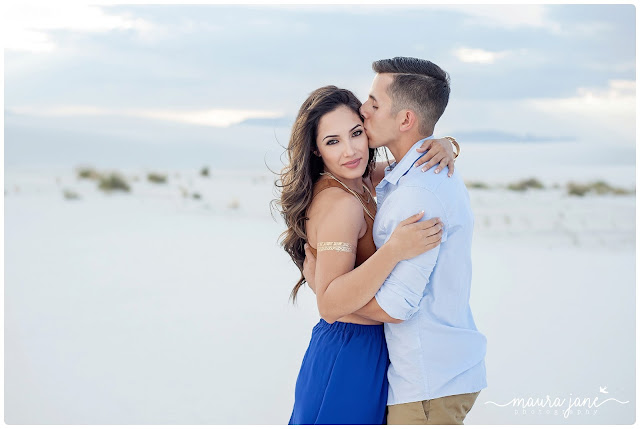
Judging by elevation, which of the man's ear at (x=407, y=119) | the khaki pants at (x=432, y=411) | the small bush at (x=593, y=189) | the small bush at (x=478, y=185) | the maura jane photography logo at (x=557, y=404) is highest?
the man's ear at (x=407, y=119)

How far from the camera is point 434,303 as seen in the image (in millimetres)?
2205

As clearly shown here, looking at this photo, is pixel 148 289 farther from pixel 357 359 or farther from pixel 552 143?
pixel 552 143

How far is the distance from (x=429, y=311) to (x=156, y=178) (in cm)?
1496

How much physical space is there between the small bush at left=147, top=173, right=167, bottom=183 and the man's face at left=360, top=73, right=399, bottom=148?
14.4 meters

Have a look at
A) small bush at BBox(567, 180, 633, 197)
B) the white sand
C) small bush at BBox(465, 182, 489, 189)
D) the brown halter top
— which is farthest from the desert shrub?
the brown halter top

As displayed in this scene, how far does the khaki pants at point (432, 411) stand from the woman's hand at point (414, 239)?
50 cm

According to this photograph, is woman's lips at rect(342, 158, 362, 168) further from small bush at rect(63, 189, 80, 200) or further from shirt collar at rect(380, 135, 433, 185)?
small bush at rect(63, 189, 80, 200)

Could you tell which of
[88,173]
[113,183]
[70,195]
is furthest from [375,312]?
[88,173]

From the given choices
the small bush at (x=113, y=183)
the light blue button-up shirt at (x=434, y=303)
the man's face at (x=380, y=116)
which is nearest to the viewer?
the light blue button-up shirt at (x=434, y=303)

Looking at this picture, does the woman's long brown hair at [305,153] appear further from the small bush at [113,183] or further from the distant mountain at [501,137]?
the distant mountain at [501,137]

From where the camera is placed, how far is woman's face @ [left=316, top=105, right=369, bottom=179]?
245cm

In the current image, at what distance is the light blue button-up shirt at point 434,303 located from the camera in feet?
7.11

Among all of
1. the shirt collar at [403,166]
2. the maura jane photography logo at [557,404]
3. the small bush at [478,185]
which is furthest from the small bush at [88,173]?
the shirt collar at [403,166]

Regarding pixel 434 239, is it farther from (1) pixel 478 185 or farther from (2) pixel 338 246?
(1) pixel 478 185
